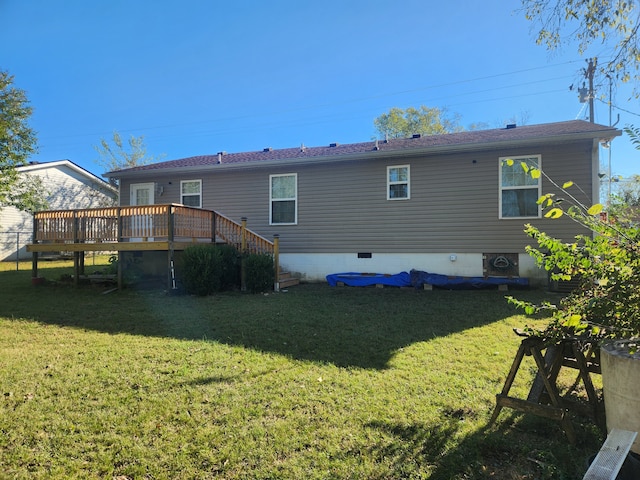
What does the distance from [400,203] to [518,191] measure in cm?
283

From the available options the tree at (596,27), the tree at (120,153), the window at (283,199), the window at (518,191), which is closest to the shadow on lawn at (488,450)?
the tree at (596,27)

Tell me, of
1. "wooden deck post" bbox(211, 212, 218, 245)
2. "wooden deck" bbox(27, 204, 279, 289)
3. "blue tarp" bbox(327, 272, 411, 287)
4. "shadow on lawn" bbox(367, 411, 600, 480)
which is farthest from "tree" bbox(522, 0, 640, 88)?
"wooden deck post" bbox(211, 212, 218, 245)

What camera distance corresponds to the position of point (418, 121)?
2689 centimetres

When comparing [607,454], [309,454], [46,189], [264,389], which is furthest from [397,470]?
[46,189]

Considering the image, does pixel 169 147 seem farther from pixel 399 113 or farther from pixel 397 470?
pixel 397 470

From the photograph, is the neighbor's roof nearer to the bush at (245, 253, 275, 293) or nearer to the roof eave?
the roof eave

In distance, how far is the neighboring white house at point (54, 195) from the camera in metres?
17.6

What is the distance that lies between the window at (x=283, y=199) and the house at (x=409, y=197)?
0.03 m

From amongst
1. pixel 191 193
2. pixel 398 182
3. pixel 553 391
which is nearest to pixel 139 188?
pixel 191 193

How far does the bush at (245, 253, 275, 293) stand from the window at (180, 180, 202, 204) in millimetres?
3776

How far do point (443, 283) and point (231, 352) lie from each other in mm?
5963

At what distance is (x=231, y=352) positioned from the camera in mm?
4145

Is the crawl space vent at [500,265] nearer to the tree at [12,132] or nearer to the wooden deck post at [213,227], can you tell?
the wooden deck post at [213,227]

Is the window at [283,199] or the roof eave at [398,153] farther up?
the roof eave at [398,153]
